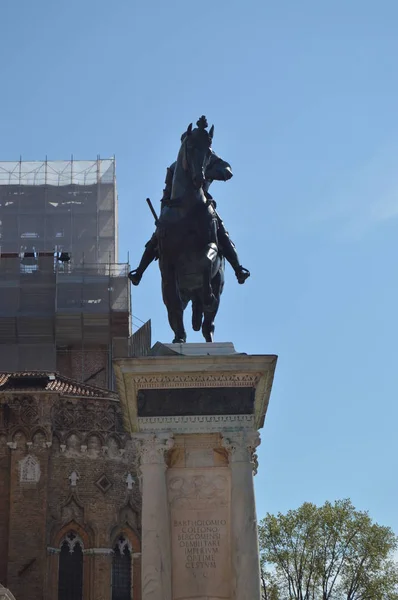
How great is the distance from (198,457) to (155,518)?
927 mm

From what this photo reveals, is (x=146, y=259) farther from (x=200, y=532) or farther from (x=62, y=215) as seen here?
(x=62, y=215)

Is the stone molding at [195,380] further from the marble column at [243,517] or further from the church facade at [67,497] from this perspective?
the church facade at [67,497]

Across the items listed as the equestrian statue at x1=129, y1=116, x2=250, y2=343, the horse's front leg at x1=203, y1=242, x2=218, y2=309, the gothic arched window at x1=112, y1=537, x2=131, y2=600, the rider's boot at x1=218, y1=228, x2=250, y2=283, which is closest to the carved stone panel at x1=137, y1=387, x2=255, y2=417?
the equestrian statue at x1=129, y1=116, x2=250, y2=343

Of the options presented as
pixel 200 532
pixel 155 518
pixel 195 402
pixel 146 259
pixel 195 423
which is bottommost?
pixel 200 532

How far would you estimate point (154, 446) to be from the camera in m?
11.8

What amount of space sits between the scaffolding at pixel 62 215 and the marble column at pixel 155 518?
41.5 m

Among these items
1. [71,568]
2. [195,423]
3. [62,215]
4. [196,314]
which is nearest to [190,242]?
[196,314]

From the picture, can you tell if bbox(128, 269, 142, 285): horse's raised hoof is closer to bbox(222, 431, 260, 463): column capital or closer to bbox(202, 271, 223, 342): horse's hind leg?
bbox(202, 271, 223, 342): horse's hind leg

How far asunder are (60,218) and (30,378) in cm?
1512

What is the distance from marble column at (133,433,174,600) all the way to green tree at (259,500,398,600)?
39827 millimetres

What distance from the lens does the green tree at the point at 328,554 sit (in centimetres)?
4978

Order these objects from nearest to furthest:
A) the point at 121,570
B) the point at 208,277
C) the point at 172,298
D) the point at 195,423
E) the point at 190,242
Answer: the point at 195,423 < the point at 208,277 < the point at 172,298 < the point at 190,242 < the point at 121,570

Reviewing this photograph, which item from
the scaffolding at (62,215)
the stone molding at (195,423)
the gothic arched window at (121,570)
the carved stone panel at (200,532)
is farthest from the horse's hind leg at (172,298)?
the scaffolding at (62,215)

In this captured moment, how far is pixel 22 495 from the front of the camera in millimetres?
38938
